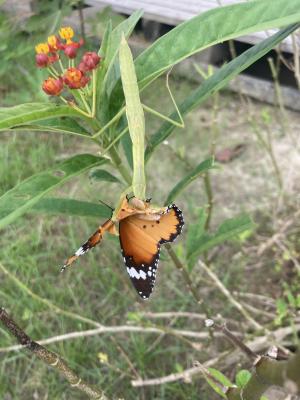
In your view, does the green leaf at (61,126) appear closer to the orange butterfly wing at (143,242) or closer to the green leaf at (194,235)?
the orange butterfly wing at (143,242)

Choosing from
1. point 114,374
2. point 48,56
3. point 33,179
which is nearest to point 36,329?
point 114,374

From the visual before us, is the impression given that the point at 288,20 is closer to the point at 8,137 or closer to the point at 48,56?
the point at 48,56

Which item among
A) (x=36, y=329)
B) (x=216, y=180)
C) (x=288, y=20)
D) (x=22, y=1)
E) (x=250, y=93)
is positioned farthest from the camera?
(x=22, y=1)

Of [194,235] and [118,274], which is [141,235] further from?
[118,274]

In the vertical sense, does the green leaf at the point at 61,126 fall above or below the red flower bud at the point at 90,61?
below

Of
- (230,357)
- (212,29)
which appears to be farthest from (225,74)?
(230,357)

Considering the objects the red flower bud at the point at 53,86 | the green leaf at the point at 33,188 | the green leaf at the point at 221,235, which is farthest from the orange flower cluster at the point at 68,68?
the green leaf at the point at 221,235
